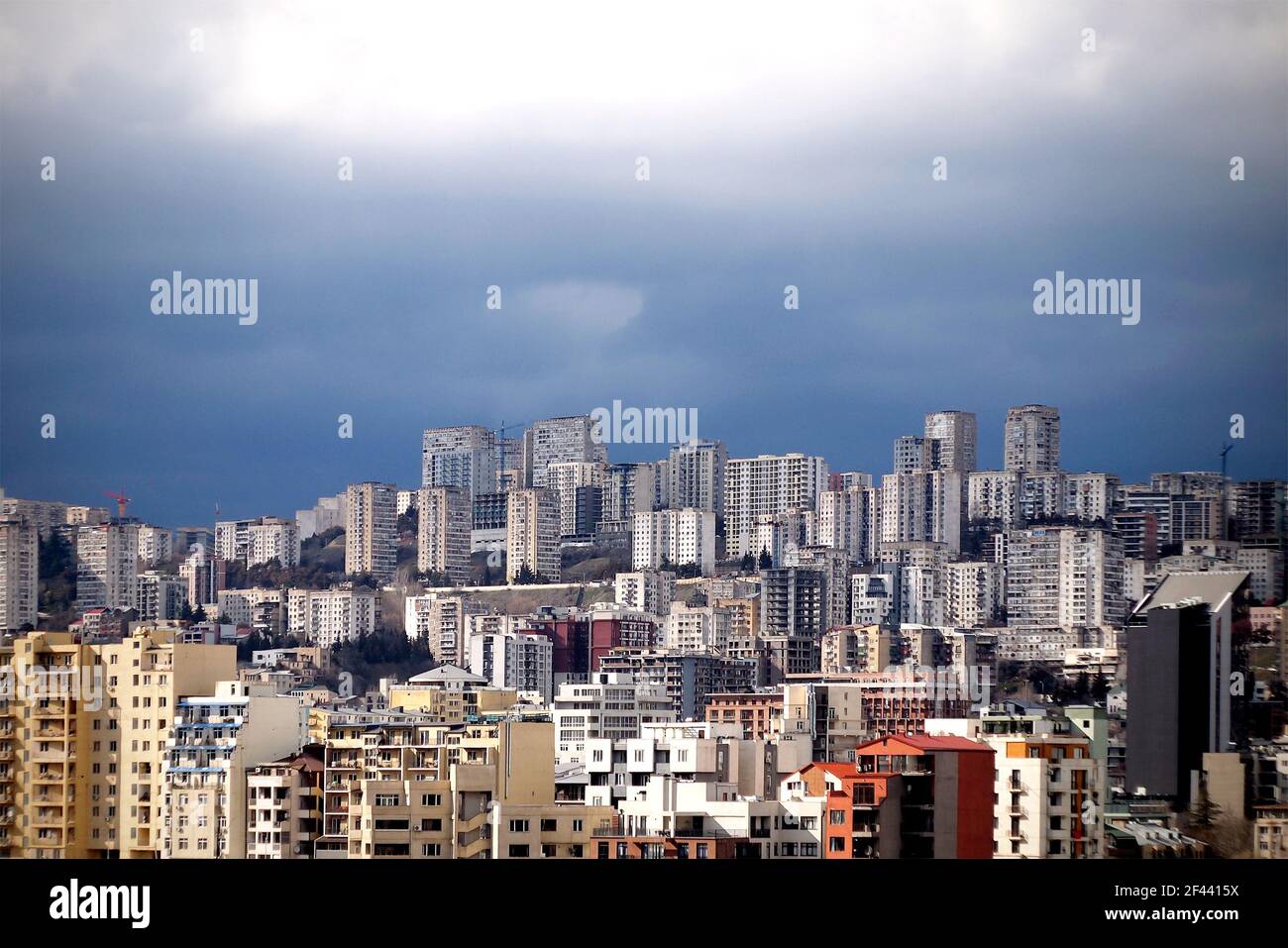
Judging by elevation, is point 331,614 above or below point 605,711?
below

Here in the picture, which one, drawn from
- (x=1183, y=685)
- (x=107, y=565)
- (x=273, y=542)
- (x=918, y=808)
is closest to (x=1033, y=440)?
(x=273, y=542)

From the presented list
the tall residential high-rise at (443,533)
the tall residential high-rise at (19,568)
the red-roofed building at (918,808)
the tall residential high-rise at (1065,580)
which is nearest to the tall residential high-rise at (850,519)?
the tall residential high-rise at (1065,580)

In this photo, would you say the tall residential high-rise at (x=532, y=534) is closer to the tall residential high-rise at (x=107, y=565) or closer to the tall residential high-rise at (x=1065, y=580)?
the tall residential high-rise at (x=107, y=565)

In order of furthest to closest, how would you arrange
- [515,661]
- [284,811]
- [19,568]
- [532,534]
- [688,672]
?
[532,534] → [515,661] → [19,568] → [688,672] → [284,811]

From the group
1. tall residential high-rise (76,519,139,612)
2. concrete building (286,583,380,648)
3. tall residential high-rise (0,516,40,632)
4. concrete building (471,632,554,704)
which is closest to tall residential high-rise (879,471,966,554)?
concrete building (471,632,554,704)

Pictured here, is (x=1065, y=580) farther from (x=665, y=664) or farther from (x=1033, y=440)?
(x=665, y=664)
